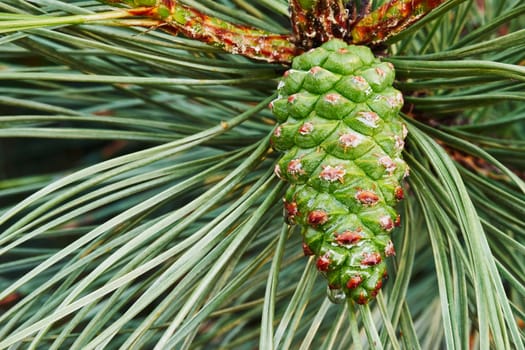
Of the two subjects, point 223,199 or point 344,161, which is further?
point 223,199

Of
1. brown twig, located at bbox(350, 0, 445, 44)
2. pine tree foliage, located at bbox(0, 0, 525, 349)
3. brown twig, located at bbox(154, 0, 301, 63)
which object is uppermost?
brown twig, located at bbox(350, 0, 445, 44)

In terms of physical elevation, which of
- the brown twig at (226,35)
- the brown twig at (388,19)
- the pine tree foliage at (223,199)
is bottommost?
the pine tree foliage at (223,199)

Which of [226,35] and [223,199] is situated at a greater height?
[226,35]

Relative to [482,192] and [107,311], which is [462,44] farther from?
[107,311]

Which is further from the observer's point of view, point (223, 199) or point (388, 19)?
point (223, 199)

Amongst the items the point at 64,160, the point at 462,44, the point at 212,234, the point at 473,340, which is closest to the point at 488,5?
the point at 462,44

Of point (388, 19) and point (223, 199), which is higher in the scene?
point (388, 19)

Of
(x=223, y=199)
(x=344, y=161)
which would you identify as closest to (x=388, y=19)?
(x=344, y=161)

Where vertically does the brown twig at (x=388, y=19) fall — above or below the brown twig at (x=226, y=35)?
above

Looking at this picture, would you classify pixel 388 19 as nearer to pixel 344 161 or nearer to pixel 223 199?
pixel 344 161
